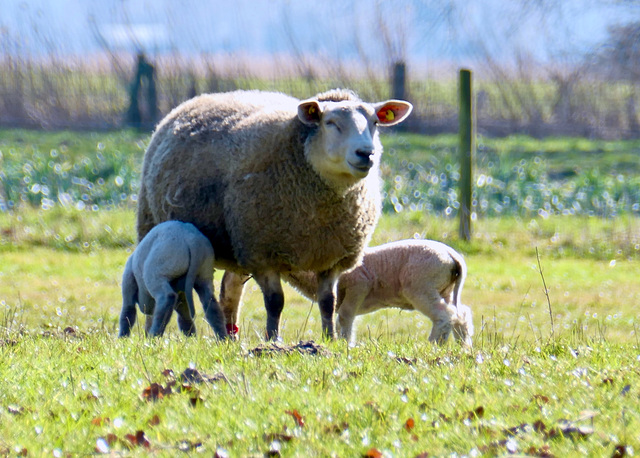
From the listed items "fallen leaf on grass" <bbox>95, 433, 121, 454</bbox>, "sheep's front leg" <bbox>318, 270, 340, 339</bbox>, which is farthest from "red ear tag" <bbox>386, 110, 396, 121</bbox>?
"fallen leaf on grass" <bbox>95, 433, 121, 454</bbox>

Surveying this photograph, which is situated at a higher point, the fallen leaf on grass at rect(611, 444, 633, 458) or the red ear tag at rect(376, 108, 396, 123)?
the fallen leaf on grass at rect(611, 444, 633, 458)

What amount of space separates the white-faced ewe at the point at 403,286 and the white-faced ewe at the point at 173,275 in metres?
1.07

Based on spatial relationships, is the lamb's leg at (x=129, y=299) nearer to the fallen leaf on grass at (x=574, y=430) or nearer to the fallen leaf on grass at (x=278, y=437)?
the fallen leaf on grass at (x=278, y=437)

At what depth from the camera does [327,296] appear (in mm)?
6645

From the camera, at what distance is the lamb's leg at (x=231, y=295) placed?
783 cm

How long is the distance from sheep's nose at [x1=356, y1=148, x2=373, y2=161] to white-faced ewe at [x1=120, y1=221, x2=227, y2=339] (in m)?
1.38

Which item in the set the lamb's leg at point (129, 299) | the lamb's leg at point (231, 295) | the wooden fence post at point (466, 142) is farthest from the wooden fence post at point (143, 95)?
the lamb's leg at point (129, 299)

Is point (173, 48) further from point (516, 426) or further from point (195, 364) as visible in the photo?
point (516, 426)

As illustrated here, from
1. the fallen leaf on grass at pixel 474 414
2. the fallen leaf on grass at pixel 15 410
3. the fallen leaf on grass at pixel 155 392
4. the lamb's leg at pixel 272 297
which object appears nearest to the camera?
the fallen leaf on grass at pixel 474 414

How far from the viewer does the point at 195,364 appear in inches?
170

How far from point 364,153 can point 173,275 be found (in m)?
1.66

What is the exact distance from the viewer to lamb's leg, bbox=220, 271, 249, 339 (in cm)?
783

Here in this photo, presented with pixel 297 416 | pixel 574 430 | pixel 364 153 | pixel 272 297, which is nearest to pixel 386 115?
pixel 364 153

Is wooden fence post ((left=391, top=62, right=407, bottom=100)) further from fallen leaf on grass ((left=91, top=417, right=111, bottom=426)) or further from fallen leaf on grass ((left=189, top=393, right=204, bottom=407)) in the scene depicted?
fallen leaf on grass ((left=91, top=417, right=111, bottom=426))
